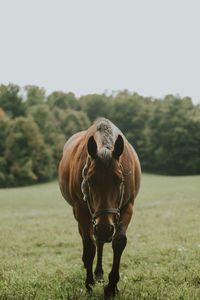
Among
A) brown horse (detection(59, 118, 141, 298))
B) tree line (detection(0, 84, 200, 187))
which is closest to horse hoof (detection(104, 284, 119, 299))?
brown horse (detection(59, 118, 141, 298))

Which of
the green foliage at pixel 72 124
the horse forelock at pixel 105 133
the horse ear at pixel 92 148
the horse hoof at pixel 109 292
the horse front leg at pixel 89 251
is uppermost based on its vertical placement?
the green foliage at pixel 72 124

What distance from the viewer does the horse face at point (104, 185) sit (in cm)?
252

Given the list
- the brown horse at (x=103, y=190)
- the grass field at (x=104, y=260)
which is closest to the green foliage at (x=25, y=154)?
the grass field at (x=104, y=260)

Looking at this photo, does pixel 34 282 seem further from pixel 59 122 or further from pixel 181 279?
pixel 59 122

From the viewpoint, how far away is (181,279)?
379 centimetres

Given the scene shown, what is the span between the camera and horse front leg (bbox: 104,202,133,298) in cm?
305

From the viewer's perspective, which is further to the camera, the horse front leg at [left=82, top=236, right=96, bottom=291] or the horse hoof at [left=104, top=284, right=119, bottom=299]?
the horse front leg at [left=82, top=236, right=96, bottom=291]

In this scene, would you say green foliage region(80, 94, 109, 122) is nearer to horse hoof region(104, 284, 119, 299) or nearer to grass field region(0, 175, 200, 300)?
grass field region(0, 175, 200, 300)

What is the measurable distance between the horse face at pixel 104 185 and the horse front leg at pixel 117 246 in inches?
20.8

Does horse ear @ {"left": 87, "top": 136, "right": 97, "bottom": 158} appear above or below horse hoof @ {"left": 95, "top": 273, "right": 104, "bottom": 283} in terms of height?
above

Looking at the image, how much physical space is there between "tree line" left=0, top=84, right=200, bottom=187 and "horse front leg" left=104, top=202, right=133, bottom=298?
115 feet

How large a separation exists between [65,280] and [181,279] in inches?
64.9

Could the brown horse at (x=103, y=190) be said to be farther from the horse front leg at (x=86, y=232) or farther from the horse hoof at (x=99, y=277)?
the horse hoof at (x=99, y=277)

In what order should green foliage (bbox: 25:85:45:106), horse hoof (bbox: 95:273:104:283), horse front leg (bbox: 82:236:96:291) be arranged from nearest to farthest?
horse front leg (bbox: 82:236:96:291)
horse hoof (bbox: 95:273:104:283)
green foliage (bbox: 25:85:45:106)
